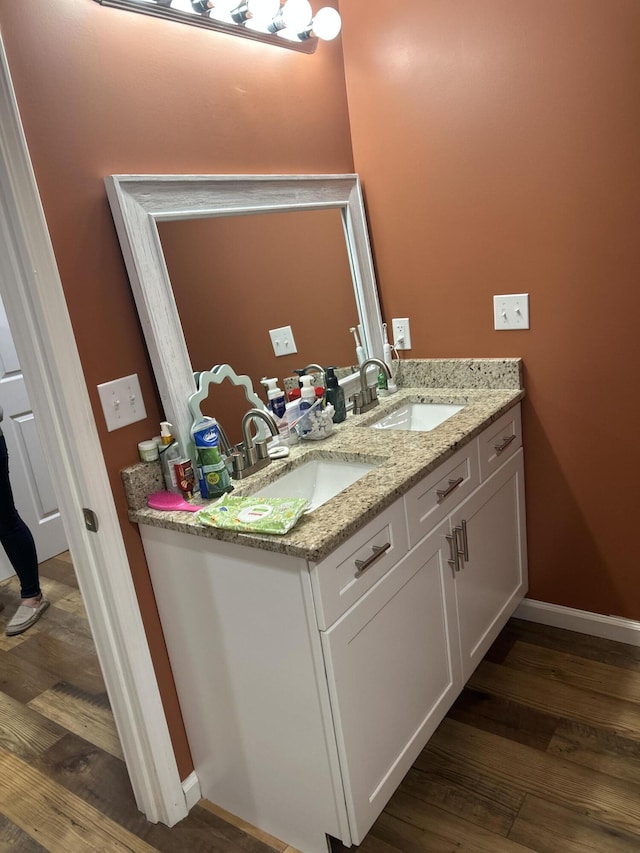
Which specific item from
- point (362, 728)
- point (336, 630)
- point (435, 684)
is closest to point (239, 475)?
point (336, 630)

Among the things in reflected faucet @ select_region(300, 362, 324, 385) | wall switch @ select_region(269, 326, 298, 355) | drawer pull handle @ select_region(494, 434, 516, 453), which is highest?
wall switch @ select_region(269, 326, 298, 355)

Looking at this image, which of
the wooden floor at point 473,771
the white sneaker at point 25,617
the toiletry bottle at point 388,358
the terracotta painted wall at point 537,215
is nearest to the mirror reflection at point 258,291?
the toiletry bottle at point 388,358

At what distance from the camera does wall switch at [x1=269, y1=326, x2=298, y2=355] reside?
195 centimetres

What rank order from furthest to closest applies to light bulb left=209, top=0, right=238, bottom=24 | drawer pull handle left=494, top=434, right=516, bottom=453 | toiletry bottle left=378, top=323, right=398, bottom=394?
1. toiletry bottle left=378, top=323, right=398, bottom=394
2. drawer pull handle left=494, top=434, right=516, bottom=453
3. light bulb left=209, top=0, right=238, bottom=24

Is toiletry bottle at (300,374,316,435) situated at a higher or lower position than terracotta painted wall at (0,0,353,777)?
lower

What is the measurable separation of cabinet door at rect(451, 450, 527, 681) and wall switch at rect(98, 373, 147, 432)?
0.88m

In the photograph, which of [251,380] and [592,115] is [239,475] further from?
[592,115]

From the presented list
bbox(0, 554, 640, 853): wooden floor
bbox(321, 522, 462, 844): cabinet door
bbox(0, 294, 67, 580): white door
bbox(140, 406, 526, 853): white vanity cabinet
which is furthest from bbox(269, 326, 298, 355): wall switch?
bbox(0, 294, 67, 580): white door

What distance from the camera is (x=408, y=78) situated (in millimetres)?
2061

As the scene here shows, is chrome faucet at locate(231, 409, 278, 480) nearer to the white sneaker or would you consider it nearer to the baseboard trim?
the baseboard trim

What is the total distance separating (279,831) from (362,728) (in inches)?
16.9

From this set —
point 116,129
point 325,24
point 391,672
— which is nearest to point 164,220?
point 116,129

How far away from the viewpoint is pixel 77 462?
4.72 feet

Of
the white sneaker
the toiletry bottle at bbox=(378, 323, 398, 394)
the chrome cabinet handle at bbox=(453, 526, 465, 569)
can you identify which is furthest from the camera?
the white sneaker
